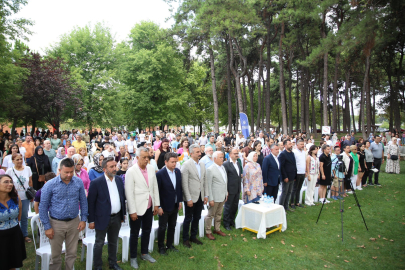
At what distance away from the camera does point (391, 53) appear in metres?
22.4

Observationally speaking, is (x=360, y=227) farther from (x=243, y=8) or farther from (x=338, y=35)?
(x=243, y=8)

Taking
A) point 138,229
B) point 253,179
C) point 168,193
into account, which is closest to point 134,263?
point 138,229

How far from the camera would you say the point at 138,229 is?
3984 mm

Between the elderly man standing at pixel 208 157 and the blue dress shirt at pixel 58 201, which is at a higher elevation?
the elderly man standing at pixel 208 157

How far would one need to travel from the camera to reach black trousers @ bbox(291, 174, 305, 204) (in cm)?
716

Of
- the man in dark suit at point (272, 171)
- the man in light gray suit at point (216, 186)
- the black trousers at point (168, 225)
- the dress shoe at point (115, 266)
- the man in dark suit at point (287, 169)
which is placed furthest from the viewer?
the man in dark suit at point (287, 169)

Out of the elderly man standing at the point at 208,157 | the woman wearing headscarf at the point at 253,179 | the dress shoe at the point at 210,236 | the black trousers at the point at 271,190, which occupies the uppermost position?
the elderly man standing at the point at 208,157

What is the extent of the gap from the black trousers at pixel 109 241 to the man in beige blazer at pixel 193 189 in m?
1.25

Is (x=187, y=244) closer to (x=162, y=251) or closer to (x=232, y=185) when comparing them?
A: (x=162, y=251)

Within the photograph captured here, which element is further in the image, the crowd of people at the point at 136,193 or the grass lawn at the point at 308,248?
the grass lawn at the point at 308,248

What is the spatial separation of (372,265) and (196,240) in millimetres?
3042

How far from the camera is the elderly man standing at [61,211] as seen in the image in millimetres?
3230

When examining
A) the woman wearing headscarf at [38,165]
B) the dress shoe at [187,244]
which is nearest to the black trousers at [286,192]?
the dress shoe at [187,244]

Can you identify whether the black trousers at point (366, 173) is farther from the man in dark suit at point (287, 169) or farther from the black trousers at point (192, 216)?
the black trousers at point (192, 216)
